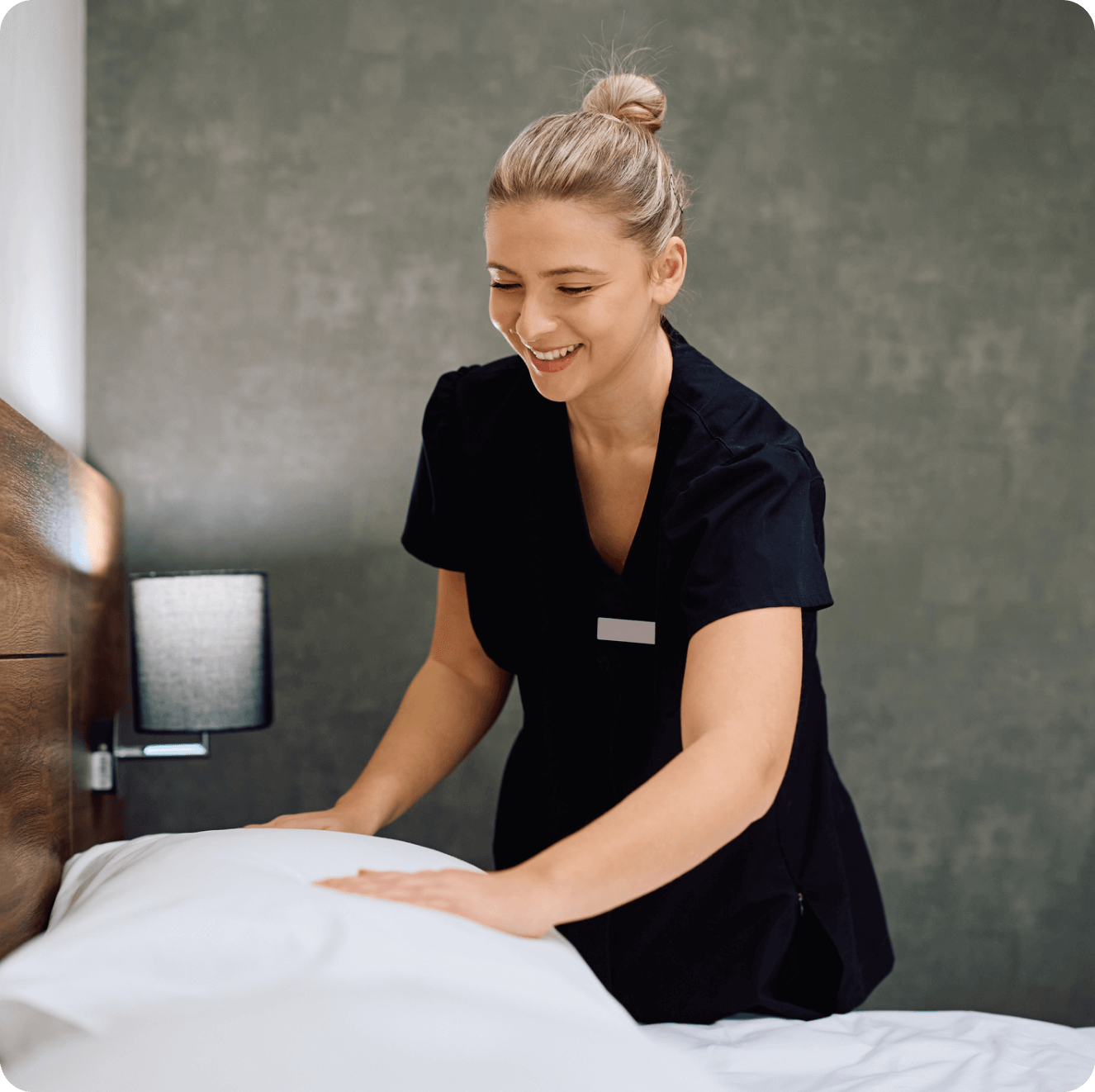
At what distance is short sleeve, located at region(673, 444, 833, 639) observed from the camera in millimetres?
1006

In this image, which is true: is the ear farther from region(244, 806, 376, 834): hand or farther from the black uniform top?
region(244, 806, 376, 834): hand

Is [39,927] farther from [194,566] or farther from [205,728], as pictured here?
[194,566]

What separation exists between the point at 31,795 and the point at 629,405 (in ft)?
2.80

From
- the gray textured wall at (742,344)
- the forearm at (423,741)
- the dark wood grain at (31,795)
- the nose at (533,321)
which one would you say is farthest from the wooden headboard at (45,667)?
the nose at (533,321)

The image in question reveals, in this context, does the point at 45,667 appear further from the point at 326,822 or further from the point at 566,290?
the point at 566,290

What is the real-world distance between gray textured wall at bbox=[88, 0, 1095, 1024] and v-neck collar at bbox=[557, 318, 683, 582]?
2.80 ft

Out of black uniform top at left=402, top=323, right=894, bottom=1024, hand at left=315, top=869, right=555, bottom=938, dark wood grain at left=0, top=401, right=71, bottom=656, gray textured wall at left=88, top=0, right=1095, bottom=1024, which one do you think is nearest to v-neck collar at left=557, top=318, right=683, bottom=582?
black uniform top at left=402, top=323, right=894, bottom=1024

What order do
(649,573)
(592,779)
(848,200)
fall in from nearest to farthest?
(649,573) → (592,779) → (848,200)

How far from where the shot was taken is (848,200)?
2.21 m

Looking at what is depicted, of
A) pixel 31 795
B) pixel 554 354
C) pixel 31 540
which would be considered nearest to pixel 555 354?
pixel 554 354

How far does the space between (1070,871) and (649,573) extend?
169 cm

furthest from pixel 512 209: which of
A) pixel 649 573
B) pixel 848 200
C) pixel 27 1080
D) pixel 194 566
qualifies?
pixel 848 200

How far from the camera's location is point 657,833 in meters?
0.84

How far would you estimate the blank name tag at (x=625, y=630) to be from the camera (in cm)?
122
